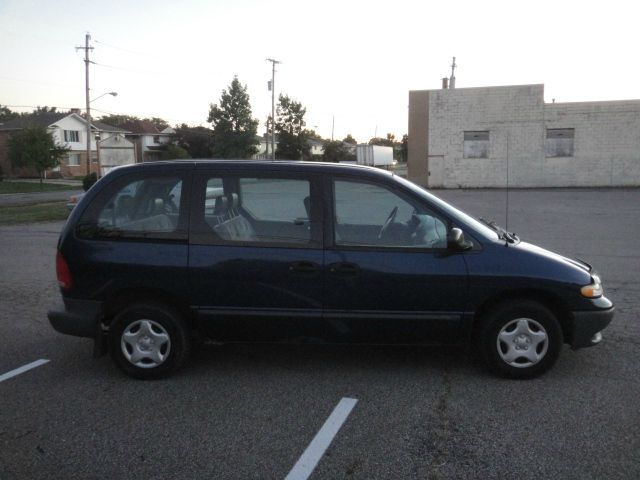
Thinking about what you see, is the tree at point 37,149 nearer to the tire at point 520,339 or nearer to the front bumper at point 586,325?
the tire at point 520,339

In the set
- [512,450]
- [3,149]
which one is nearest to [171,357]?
[512,450]

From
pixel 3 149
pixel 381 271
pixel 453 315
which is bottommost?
pixel 453 315

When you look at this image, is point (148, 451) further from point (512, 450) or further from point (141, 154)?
point (141, 154)

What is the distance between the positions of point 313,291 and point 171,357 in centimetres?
125

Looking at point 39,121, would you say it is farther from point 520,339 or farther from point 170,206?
point 520,339

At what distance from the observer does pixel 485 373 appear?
193 inches

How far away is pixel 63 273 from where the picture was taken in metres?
4.87

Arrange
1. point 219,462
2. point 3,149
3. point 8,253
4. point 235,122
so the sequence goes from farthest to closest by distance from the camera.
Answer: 1. point 235,122
2. point 3,149
3. point 8,253
4. point 219,462

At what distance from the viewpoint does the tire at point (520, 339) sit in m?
4.65

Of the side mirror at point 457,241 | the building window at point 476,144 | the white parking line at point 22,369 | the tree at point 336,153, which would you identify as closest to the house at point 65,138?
the tree at point 336,153

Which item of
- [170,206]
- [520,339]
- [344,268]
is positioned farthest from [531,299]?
[170,206]

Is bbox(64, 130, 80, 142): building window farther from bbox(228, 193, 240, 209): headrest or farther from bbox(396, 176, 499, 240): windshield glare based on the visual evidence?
bbox(396, 176, 499, 240): windshield glare

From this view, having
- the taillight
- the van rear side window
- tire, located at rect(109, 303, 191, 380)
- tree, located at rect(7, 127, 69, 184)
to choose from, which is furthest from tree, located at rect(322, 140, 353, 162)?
tire, located at rect(109, 303, 191, 380)

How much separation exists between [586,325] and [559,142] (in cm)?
3085
